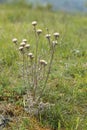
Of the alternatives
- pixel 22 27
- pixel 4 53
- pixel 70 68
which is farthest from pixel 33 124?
pixel 22 27

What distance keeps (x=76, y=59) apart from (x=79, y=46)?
2.76ft

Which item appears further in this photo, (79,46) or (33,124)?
(79,46)

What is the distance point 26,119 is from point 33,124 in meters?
0.09

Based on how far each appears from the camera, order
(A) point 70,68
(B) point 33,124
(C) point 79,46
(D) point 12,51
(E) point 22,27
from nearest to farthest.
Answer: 1. (B) point 33,124
2. (A) point 70,68
3. (D) point 12,51
4. (C) point 79,46
5. (E) point 22,27

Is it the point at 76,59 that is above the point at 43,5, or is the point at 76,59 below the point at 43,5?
above

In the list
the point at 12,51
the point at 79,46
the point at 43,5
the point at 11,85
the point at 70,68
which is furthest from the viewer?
the point at 43,5

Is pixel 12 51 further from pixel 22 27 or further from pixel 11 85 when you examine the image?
pixel 22 27

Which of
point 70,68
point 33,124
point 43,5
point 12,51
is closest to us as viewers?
point 33,124

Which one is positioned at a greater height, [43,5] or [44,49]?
[44,49]

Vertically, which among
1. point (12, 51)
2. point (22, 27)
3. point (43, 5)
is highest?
point (12, 51)

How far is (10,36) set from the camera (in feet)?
25.8

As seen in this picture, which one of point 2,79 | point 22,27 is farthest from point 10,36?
point 2,79

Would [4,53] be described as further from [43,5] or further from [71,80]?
[43,5]

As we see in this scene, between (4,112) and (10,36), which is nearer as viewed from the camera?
(4,112)
